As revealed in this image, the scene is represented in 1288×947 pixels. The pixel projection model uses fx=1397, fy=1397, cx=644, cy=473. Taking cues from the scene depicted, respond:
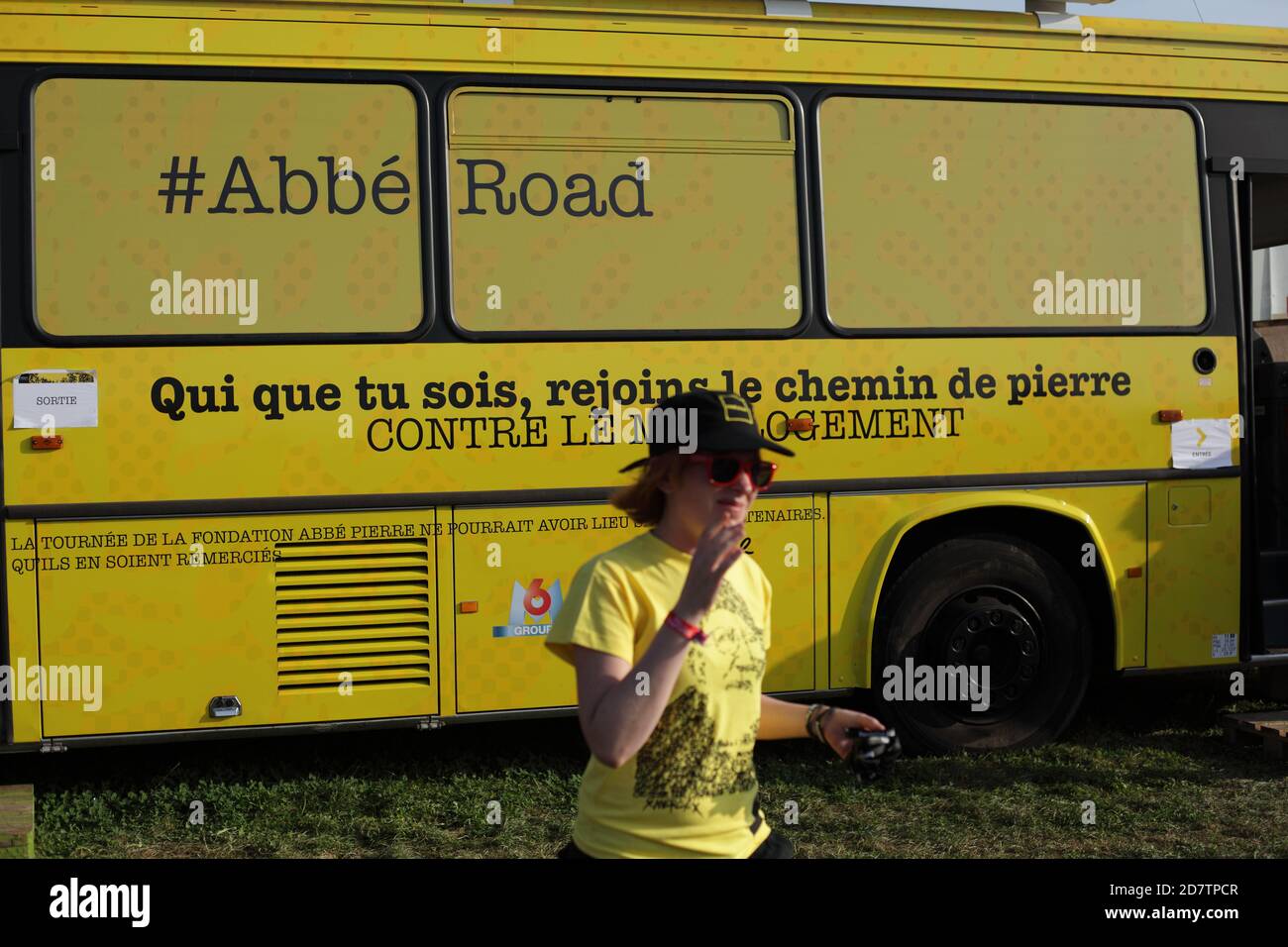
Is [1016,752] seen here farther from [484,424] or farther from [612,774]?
[612,774]

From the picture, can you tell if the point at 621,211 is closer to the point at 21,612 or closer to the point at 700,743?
the point at 21,612

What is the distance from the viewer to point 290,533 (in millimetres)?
5488

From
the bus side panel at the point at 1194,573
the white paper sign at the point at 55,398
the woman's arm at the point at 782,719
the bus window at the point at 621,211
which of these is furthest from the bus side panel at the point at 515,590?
the woman's arm at the point at 782,719

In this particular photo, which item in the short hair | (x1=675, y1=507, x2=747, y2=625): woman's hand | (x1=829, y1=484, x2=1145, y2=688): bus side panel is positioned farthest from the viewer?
(x1=829, y1=484, x2=1145, y2=688): bus side panel

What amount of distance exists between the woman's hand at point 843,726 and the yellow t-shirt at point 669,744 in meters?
0.21

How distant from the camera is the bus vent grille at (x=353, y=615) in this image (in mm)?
5531

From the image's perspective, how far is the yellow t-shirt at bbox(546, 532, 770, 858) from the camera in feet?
8.12

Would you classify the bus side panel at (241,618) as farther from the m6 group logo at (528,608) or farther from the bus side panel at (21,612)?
the m6 group logo at (528,608)

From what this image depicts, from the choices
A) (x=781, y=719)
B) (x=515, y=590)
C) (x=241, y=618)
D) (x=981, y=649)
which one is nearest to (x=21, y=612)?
(x=241, y=618)

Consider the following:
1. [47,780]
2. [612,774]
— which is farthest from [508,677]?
[612,774]

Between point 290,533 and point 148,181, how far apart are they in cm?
147

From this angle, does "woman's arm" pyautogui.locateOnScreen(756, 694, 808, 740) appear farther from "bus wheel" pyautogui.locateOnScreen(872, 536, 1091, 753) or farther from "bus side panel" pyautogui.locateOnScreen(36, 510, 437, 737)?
"bus wheel" pyautogui.locateOnScreen(872, 536, 1091, 753)

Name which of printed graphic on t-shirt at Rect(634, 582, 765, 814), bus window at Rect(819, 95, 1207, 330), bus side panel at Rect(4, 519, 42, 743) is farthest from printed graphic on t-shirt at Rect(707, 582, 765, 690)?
bus side panel at Rect(4, 519, 42, 743)

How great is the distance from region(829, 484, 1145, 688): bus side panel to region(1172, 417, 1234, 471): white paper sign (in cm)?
26
